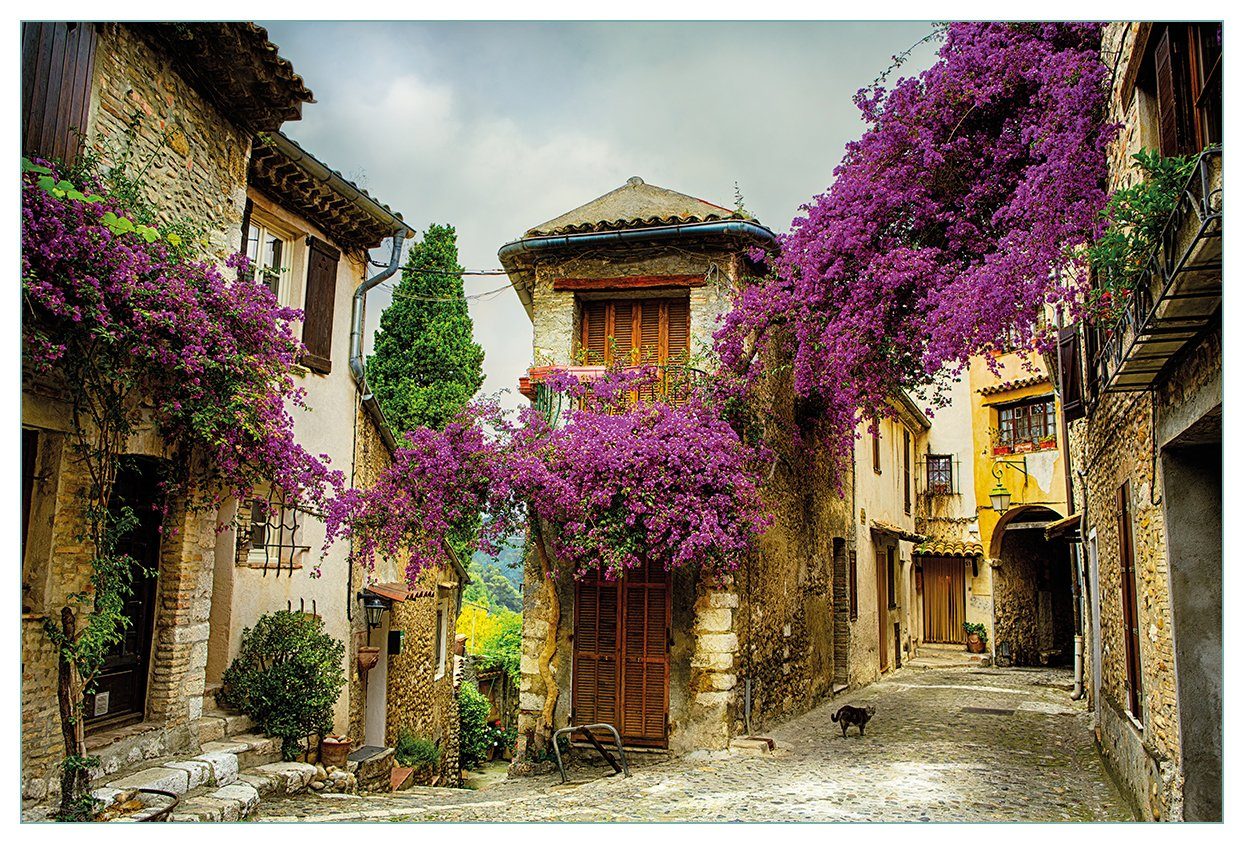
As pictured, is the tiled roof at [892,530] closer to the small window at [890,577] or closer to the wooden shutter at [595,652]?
the small window at [890,577]

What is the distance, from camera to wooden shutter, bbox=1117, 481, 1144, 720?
5.54m

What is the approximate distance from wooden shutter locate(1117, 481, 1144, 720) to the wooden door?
645cm

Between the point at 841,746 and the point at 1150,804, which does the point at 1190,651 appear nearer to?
the point at 1150,804

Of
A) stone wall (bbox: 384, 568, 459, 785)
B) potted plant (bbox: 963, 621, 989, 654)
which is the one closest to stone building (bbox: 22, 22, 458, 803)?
stone wall (bbox: 384, 568, 459, 785)

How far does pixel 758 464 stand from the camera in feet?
29.1

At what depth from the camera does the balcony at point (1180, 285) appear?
9.89 ft

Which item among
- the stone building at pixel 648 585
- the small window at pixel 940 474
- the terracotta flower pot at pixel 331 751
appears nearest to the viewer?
the terracotta flower pot at pixel 331 751

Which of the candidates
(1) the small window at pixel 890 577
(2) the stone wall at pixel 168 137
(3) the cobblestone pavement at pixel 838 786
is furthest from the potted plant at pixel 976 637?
(2) the stone wall at pixel 168 137

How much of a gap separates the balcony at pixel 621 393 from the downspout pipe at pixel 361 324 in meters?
2.00

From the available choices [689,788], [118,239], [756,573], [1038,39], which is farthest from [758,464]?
[118,239]

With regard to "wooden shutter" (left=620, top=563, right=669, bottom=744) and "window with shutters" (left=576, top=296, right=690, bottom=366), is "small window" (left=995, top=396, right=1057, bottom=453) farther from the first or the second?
"wooden shutter" (left=620, top=563, right=669, bottom=744)

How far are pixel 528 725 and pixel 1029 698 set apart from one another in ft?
25.0

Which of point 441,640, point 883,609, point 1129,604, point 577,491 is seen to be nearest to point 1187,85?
point 1129,604

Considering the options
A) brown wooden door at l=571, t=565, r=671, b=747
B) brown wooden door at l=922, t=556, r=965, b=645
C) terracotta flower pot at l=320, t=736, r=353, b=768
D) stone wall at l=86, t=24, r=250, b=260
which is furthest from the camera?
brown wooden door at l=922, t=556, r=965, b=645
